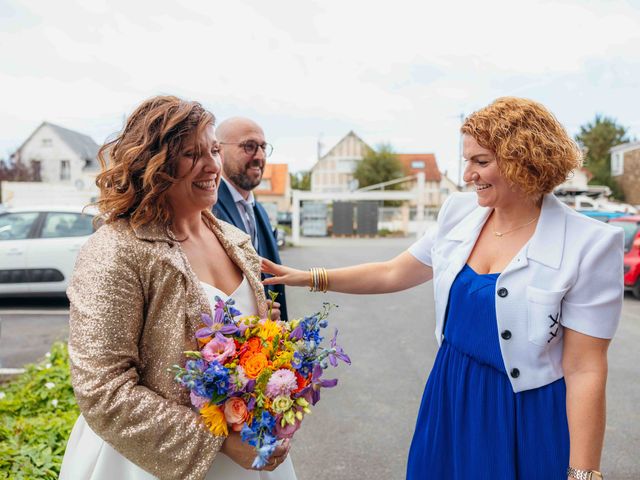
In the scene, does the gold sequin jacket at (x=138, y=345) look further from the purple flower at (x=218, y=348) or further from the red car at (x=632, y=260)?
the red car at (x=632, y=260)

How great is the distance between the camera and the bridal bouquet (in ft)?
5.12

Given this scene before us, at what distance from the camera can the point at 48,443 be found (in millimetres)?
3627

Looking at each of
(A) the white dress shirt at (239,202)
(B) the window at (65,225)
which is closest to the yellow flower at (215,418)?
(A) the white dress shirt at (239,202)

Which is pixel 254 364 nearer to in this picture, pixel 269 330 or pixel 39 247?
pixel 269 330

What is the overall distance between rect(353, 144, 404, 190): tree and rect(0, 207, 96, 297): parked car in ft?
145

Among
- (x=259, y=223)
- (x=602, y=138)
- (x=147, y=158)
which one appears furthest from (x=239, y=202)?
(x=602, y=138)

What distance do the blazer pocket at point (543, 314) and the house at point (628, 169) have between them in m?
46.4

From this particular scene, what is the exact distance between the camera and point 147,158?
1.77 meters

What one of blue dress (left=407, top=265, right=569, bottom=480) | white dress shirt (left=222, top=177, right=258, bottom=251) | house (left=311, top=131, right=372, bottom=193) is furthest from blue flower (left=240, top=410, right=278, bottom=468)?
house (left=311, top=131, right=372, bottom=193)

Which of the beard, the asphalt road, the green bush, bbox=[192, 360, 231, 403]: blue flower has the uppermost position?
the beard

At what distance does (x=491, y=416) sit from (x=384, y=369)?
445 cm

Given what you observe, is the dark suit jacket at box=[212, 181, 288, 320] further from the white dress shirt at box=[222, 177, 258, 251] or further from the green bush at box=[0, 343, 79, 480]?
the green bush at box=[0, 343, 79, 480]

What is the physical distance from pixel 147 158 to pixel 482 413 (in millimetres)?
1590

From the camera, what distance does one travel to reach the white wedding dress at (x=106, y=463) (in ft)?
5.80
